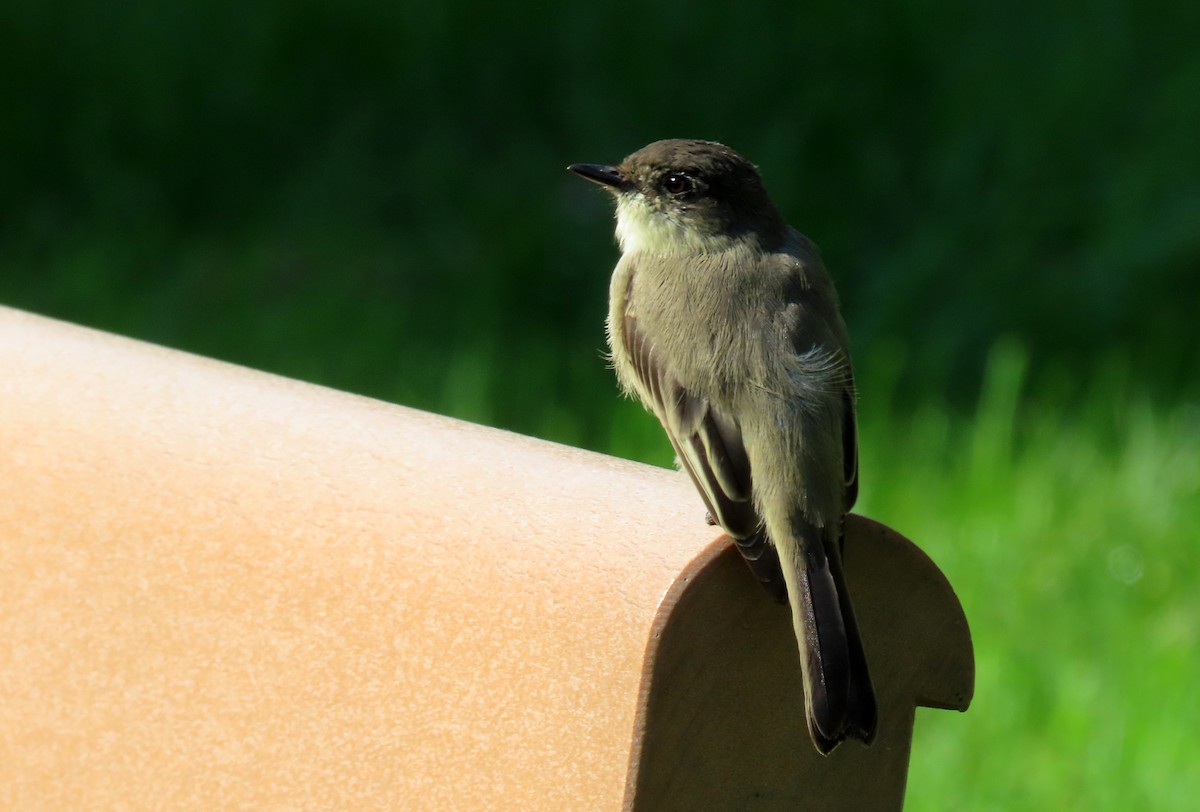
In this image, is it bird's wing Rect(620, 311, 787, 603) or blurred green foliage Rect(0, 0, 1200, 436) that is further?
blurred green foliage Rect(0, 0, 1200, 436)

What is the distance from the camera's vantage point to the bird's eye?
12.4 ft

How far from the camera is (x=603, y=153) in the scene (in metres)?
8.78

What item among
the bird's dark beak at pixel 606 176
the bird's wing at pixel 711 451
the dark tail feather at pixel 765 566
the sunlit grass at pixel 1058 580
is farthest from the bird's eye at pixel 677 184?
the sunlit grass at pixel 1058 580

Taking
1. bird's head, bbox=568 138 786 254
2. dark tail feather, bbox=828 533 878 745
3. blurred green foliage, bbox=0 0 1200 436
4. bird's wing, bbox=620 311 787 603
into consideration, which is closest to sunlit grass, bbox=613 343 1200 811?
blurred green foliage, bbox=0 0 1200 436

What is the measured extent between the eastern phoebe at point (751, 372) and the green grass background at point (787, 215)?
1880 mm

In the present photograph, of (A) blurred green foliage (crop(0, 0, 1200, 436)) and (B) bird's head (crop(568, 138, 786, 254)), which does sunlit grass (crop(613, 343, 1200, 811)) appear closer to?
(A) blurred green foliage (crop(0, 0, 1200, 436))

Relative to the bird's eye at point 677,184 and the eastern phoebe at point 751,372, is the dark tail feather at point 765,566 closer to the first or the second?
the eastern phoebe at point 751,372

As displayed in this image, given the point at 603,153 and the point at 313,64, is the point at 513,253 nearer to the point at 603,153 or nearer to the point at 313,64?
the point at 603,153

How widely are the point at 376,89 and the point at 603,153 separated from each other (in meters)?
1.67

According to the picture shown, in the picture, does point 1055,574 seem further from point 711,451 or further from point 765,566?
point 765,566

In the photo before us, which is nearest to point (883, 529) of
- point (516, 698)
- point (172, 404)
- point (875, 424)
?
point (516, 698)

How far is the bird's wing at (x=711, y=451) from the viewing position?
7.33ft

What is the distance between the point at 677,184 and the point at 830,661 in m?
1.88

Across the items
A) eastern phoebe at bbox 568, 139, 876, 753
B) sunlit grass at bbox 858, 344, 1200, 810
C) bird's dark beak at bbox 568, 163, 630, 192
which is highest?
bird's dark beak at bbox 568, 163, 630, 192
